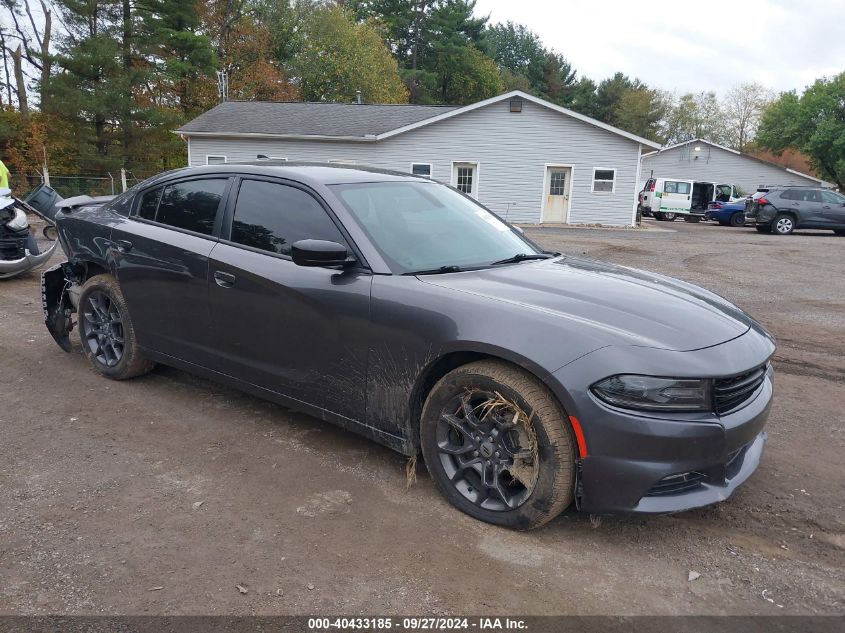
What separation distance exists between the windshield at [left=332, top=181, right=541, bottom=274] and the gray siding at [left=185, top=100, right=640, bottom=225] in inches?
816

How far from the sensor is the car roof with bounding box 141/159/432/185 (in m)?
3.89

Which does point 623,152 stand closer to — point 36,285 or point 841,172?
point 36,285

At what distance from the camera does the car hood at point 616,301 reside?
287cm

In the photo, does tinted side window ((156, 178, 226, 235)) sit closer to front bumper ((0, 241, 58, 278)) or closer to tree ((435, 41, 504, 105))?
front bumper ((0, 241, 58, 278))

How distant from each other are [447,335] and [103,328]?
313 cm

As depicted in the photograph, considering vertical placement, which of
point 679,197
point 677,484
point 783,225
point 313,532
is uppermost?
point 679,197

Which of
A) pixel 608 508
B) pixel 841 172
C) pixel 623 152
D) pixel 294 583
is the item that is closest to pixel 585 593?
pixel 608 508

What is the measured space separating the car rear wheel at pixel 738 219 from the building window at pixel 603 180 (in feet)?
24.7

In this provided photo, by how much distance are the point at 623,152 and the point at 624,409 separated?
2398 centimetres

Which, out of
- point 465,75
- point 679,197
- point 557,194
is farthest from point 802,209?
point 465,75

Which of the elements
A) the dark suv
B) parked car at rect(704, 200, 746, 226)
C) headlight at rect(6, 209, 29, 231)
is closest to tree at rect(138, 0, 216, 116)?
headlight at rect(6, 209, 29, 231)

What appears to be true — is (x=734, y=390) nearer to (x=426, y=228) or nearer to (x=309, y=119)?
(x=426, y=228)

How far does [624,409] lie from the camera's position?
8.78ft

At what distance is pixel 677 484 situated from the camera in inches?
109
